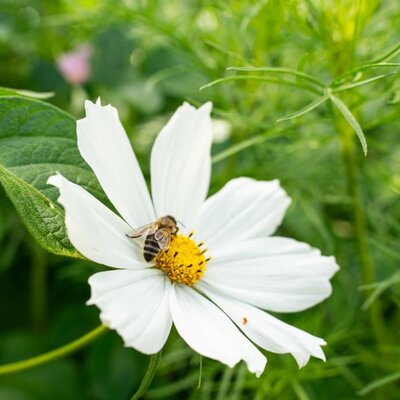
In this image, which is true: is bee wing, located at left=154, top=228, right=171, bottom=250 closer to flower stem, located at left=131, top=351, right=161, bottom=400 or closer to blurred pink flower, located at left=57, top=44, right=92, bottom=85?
flower stem, located at left=131, top=351, right=161, bottom=400

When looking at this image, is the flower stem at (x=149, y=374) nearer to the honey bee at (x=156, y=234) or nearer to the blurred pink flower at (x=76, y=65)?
the honey bee at (x=156, y=234)

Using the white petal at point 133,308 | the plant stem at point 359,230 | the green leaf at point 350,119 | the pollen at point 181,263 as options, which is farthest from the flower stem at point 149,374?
the plant stem at point 359,230

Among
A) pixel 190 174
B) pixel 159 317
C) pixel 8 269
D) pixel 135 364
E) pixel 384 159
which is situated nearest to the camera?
pixel 159 317

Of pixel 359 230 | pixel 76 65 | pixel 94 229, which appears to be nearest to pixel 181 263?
pixel 94 229

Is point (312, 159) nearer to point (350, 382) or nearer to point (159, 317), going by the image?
point (350, 382)

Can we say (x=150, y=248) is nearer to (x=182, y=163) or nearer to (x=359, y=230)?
(x=182, y=163)

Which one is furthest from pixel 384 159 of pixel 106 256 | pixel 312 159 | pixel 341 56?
pixel 106 256

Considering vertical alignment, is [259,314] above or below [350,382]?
above
